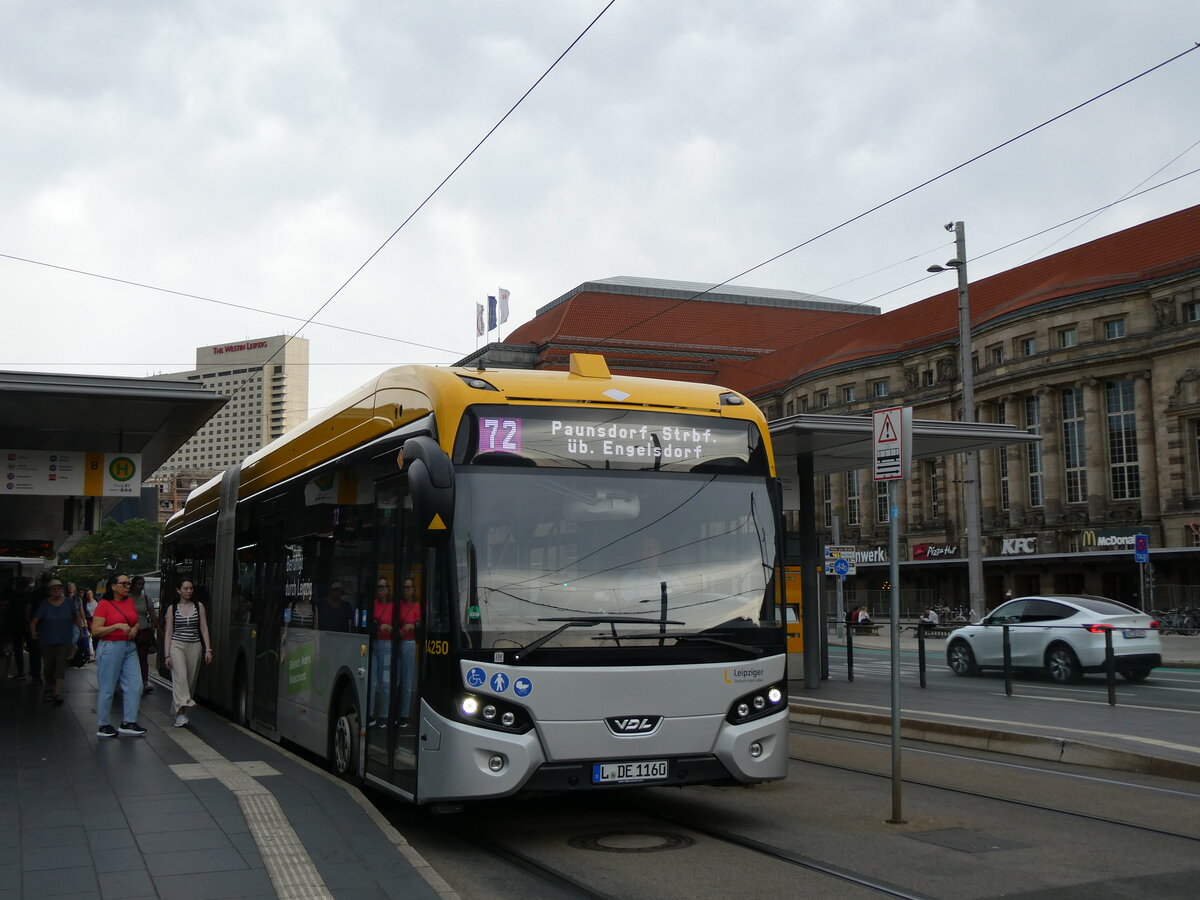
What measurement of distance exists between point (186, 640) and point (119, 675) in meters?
1.60

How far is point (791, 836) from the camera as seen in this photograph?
27.5 feet

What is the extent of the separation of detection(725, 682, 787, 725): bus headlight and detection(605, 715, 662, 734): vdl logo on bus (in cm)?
53

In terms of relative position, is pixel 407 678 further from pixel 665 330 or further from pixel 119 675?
pixel 665 330

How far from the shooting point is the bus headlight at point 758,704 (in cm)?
813

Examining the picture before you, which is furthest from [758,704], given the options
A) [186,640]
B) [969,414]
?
[969,414]

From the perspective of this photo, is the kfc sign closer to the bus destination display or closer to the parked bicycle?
the parked bicycle

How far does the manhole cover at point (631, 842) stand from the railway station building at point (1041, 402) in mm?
37576

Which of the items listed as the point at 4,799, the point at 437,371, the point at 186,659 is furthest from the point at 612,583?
the point at 186,659

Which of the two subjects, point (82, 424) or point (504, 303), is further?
point (504, 303)

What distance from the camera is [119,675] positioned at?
12367 millimetres

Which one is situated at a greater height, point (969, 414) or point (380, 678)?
point (969, 414)

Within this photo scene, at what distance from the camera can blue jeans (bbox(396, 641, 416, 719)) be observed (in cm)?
805

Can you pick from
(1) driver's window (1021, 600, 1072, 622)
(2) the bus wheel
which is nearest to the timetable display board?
(2) the bus wheel

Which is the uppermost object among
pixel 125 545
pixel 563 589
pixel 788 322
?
pixel 788 322
